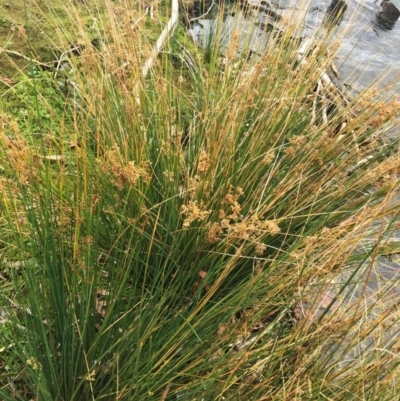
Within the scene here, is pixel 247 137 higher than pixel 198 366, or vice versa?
pixel 247 137

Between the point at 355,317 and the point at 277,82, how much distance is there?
1451mm

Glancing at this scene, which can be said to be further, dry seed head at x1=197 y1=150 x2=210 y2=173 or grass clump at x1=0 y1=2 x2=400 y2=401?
dry seed head at x1=197 y1=150 x2=210 y2=173

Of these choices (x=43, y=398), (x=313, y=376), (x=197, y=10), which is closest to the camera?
(x=43, y=398)

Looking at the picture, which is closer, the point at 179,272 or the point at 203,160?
the point at 203,160

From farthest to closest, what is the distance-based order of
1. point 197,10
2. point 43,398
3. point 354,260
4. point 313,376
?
point 197,10, point 354,260, point 313,376, point 43,398

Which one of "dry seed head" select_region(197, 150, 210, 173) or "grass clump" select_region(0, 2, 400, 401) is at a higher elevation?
"dry seed head" select_region(197, 150, 210, 173)

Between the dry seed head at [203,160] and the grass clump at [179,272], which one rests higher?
the dry seed head at [203,160]

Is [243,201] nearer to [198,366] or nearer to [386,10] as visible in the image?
[198,366]

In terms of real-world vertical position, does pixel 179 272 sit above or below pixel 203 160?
below

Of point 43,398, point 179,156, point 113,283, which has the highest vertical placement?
point 179,156

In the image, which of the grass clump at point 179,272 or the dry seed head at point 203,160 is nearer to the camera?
the grass clump at point 179,272

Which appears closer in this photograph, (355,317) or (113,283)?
(355,317)

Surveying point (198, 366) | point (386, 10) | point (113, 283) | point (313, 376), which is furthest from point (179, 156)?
point (386, 10)

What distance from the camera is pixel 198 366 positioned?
4.95 feet
